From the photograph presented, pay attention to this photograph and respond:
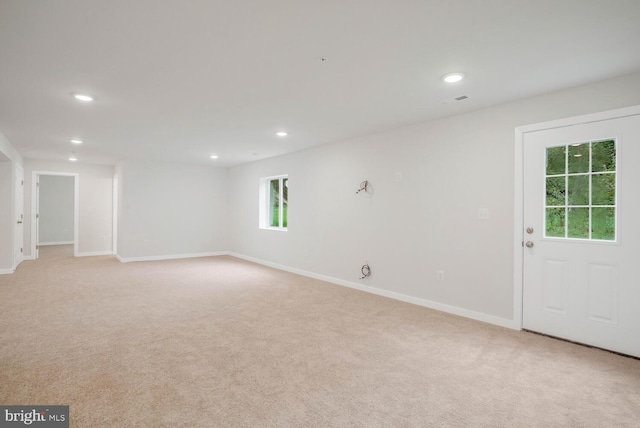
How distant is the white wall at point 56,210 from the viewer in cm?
1020

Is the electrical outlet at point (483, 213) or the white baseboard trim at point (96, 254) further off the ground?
the electrical outlet at point (483, 213)

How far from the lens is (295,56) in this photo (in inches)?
98.3

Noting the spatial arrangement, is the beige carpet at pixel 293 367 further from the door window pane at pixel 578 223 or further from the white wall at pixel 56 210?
the white wall at pixel 56 210

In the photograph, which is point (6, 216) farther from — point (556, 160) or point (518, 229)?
point (556, 160)

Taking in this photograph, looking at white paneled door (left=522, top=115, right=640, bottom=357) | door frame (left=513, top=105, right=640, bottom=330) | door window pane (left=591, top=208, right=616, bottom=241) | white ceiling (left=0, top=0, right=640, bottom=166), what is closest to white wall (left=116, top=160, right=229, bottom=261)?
white ceiling (left=0, top=0, right=640, bottom=166)

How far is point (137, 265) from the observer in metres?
6.98

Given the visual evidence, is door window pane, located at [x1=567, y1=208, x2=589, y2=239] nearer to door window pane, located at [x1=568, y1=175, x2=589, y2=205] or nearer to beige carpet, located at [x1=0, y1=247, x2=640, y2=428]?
door window pane, located at [x1=568, y1=175, x2=589, y2=205]

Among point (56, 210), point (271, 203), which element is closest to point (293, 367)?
point (271, 203)

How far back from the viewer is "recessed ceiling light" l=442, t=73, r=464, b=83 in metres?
2.78

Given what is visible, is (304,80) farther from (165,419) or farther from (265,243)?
(265,243)

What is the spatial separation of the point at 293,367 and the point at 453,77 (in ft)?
9.00

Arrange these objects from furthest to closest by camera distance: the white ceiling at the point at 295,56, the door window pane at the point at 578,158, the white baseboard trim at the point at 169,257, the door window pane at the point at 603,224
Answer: the white baseboard trim at the point at 169,257, the door window pane at the point at 578,158, the door window pane at the point at 603,224, the white ceiling at the point at 295,56

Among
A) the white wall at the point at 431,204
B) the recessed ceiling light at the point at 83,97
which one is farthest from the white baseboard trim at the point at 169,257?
the recessed ceiling light at the point at 83,97

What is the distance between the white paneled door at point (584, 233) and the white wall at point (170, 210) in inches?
286
